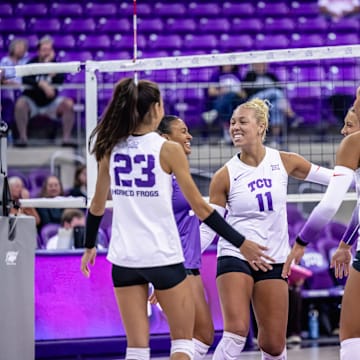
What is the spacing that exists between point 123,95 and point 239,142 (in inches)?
52.3

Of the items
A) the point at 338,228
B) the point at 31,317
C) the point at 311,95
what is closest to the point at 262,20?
the point at 311,95

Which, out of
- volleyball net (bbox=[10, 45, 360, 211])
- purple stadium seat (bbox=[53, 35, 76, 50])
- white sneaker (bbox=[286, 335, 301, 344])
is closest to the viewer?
white sneaker (bbox=[286, 335, 301, 344])

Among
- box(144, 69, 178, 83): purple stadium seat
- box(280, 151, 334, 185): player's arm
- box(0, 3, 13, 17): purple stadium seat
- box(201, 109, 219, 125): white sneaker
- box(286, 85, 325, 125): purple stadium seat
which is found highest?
box(0, 3, 13, 17): purple stadium seat

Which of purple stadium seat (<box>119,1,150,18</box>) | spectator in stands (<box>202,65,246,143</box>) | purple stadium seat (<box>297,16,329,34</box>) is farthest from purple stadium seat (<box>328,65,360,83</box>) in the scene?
Answer: purple stadium seat (<box>119,1,150,18</box>)

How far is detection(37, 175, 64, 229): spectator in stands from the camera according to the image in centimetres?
912

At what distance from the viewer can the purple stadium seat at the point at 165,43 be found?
44.7ft

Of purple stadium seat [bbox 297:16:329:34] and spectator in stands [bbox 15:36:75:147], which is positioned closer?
spectator in stands [bbox 15:36:75:147]

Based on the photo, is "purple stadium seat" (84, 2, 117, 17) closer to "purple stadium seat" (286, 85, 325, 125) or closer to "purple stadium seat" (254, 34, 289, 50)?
"purple stadium seat" (254, 34, 289, 50)

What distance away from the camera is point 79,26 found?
548 inches

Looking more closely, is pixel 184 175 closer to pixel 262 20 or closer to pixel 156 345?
pixel 156 345

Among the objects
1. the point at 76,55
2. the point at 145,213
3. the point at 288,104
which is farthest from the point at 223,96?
the point at 145,213

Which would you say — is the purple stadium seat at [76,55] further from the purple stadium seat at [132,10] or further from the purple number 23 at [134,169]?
the purple number 23 at [134,169]

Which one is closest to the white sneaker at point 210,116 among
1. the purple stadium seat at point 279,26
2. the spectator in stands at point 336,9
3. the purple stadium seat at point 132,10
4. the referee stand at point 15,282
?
the purple stadium seat at point 279,26

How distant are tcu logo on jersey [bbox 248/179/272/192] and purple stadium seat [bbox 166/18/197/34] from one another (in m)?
8.70
